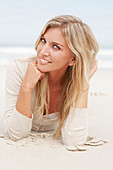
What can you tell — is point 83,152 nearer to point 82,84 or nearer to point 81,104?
point 81,104

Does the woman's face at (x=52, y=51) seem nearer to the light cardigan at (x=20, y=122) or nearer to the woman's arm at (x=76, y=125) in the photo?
the light cardigan at (x=20, y=122)

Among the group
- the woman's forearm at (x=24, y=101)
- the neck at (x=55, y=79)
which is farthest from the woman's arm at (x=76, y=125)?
the woman's forearm at (x=24, y=101)

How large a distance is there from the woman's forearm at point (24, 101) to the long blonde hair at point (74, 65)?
0.54 feet

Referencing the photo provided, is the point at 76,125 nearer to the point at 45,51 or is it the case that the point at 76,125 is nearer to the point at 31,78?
the point at 31,78

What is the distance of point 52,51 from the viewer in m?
2.18

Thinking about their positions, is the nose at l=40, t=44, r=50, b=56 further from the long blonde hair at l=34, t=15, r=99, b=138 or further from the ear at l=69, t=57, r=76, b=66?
the ear at l=69, t=57, r=76, b=66

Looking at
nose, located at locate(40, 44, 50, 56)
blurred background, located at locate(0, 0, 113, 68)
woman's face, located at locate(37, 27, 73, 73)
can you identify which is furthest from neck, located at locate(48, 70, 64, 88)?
blurred background, located at locate(0, 0, 113, 68)

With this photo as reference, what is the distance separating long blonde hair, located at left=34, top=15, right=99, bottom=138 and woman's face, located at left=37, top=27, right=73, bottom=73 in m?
0.04

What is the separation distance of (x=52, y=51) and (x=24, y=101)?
46cm

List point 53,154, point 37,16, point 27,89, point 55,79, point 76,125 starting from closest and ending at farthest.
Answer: point 53,154
point 27,89
point 76,125
point 55,79
point 37,16

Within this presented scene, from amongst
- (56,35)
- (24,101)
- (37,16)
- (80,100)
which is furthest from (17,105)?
(37,16)

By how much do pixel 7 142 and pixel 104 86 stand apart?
11.0 feet

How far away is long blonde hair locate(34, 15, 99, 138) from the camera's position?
2160 mm

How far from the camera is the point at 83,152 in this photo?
2230 mm
